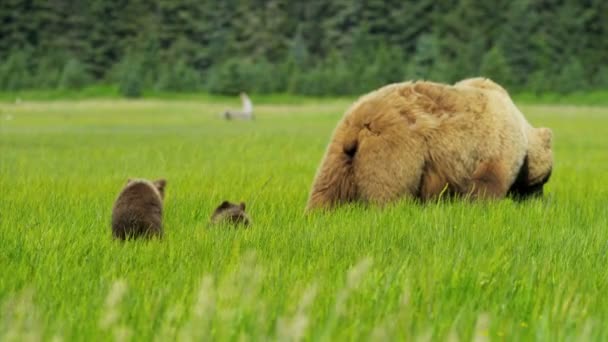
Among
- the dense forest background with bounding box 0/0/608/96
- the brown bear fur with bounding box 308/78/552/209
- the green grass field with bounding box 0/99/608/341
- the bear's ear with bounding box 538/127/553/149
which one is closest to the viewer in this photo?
the green grass field with bounding box 0/99/608/341

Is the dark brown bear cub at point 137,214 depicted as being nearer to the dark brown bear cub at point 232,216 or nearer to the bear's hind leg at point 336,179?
the dark brown bear cub at point 232,216

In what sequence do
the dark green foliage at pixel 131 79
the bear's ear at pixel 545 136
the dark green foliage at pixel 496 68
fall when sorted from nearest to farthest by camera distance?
the bear's ear at pixel 545 136 < the dark green foliage at pixel 131 79 < the dark green foliage at pixel 496 68

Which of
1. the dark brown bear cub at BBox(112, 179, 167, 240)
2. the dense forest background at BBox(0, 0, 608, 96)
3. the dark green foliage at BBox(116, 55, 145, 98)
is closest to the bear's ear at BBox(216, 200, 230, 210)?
the dark brown bear cub at BBox(112, 179, 167, 240)

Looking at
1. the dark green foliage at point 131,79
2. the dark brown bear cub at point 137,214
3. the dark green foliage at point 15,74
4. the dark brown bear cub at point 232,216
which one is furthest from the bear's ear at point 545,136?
the dark green foliage at point 15,74

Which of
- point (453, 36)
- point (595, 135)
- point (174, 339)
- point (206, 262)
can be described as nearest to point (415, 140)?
point (206, 262)

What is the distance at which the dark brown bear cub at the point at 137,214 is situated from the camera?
5.08 metres

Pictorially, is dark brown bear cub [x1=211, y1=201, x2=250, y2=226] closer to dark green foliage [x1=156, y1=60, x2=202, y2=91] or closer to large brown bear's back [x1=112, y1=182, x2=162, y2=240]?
large brown bear's back [x1=112, y1=182, x2=162, y2=240]

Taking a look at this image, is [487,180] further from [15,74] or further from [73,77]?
[15,74]

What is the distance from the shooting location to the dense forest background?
5128cm

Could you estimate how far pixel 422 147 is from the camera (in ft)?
20.1

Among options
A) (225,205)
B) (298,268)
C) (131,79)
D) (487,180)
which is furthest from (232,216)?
(131,79)

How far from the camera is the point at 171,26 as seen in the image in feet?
196

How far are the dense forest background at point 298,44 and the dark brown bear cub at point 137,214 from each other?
4525 centimetres

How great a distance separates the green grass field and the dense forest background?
42.8 metres
